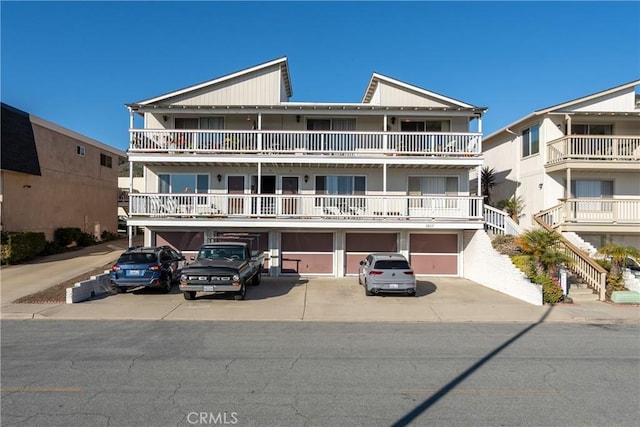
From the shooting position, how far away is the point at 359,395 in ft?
18.4

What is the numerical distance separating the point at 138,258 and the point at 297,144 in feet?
28.3

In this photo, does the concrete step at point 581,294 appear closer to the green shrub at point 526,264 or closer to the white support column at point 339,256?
the green shrub at point 526,264

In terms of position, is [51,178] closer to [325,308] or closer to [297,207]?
[297,207]

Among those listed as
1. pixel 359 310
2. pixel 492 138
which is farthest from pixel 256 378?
pixel 492 138

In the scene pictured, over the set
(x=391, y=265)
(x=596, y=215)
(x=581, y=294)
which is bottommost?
(x=581, y=294)

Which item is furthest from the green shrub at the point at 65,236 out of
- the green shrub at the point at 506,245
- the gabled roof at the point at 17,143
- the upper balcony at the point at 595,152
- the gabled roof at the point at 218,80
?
the upper balcony at the point at 595,152

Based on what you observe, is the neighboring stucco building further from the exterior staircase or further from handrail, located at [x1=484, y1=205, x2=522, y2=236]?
the exterior staircase

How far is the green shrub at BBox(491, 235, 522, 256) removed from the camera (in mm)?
15680

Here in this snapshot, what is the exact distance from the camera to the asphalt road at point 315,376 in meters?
4.97

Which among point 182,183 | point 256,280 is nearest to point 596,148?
point 256,280

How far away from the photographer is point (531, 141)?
21.2 m

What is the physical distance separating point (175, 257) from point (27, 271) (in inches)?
263

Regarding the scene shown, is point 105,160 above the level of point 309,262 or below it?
above

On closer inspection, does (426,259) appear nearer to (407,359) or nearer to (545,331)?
(545,331)
